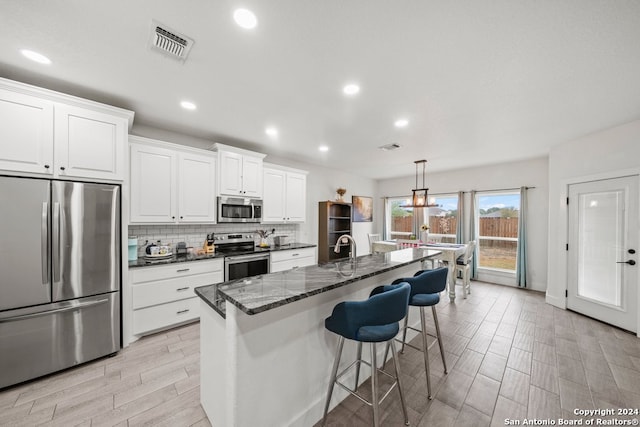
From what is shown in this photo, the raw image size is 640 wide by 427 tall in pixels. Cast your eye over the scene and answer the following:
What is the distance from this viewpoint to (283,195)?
14.8 feet

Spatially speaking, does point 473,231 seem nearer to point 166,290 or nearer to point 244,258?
point 244,258

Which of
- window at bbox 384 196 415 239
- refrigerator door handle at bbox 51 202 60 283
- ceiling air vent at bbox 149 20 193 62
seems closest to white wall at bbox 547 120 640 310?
window at bbox 384 196 415 239

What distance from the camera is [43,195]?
81.4 inches

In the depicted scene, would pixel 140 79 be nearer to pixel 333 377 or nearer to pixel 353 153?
pixel 333 377

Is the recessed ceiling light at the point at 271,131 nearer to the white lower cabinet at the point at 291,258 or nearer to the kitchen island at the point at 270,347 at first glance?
the white lower cabinet at the point at 291,258

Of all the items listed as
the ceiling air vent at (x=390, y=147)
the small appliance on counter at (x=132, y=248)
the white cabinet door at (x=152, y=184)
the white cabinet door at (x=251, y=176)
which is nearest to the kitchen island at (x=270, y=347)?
the small appliance on counter at (x=132, y=248)

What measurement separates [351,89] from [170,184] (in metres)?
2.60

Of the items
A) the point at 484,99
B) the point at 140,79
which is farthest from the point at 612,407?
the point at 140,79

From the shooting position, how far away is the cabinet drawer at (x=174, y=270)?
2.67 m

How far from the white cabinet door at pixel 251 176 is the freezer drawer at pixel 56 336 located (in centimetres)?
213

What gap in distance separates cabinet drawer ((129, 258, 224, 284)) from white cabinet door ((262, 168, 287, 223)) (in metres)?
1.24

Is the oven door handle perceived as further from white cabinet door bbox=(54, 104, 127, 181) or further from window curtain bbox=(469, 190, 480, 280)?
window curtain bbox=(469, 190, 480, 280)

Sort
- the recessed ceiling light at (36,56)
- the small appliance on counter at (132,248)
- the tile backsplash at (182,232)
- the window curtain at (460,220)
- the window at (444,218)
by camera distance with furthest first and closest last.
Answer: the window at (444,218) < the window curtain at (460,220) < the tile backsplash at (182,232) < the small appliance on counter at (132,248) < the recessed ceiling light at (36,56)

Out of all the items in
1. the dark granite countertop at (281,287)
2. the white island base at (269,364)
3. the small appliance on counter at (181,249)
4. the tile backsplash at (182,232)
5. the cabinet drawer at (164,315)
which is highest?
the tile backsplash at (182,232)
